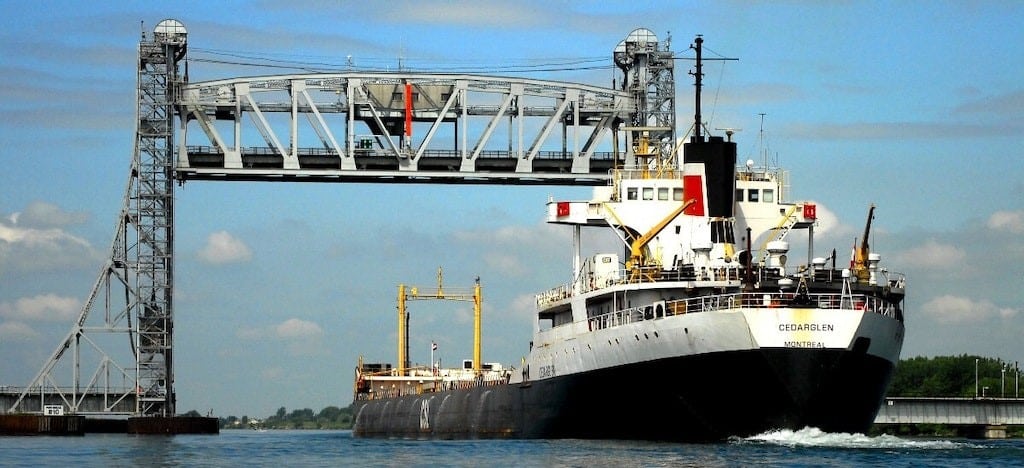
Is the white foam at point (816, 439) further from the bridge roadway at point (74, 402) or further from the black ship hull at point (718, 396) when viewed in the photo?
the bridge roadway at point (74, 402)

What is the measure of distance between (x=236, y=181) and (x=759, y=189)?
32340 mm

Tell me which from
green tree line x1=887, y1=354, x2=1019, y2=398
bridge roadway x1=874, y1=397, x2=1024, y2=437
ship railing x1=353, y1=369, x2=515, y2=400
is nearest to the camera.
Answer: ship railing x1=353, y1=369, x2=515, y2=400

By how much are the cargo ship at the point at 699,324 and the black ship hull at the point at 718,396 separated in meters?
0.05

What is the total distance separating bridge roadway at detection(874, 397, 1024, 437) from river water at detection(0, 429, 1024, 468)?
4164 cm

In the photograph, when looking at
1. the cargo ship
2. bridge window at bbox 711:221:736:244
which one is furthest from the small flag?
bridge window at bbox 711:221:736:244

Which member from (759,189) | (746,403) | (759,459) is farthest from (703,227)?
(759,459)

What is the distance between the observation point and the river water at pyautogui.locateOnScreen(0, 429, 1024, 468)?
44.8 m

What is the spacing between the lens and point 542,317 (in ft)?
214

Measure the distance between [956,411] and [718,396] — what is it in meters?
52.2

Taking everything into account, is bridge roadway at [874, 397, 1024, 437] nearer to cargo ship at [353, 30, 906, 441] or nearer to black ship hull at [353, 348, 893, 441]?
cargo ship at [353, 30, 906, 441]

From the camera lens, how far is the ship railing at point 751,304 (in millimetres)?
49219

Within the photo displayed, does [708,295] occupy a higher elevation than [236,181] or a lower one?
lower

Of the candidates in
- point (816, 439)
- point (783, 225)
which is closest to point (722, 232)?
point (783, 225)

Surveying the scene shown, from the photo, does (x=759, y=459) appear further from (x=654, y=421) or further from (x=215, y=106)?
(x=215, y=106)
